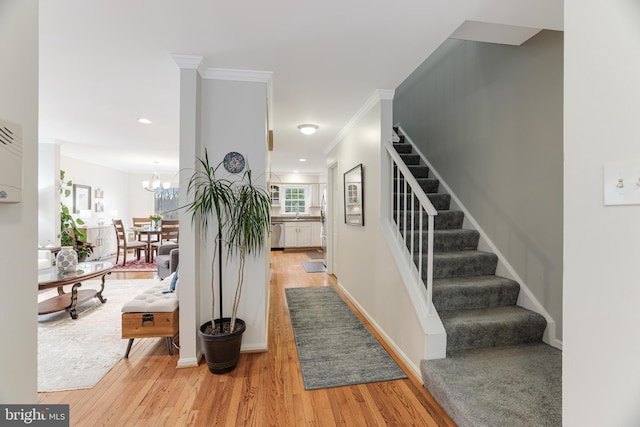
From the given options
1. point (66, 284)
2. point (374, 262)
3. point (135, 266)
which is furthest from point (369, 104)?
point (135, 266)

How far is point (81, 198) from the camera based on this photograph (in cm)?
630

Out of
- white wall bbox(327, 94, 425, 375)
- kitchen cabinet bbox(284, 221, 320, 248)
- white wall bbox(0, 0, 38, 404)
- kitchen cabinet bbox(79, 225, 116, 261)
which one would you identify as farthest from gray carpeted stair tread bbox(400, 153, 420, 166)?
kitchen cabinet bbox(79, 225, 116, 261)

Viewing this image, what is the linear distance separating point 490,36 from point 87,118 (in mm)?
4738

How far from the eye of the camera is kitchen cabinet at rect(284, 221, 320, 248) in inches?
320

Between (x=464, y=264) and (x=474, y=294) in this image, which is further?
(x=464, y=264)

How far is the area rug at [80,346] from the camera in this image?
201cm

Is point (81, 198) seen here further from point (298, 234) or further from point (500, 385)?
point (500, 385)

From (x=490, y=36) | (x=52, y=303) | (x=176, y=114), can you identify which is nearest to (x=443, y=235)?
(x=490, y=36)

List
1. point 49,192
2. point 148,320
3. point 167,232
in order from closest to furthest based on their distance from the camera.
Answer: point 148,320
point 49,192
point 167,232

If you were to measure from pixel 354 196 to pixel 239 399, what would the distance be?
2445 mm

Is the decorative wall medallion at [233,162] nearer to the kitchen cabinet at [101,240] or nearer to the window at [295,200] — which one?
the kitchen cabinet at [101,240]
